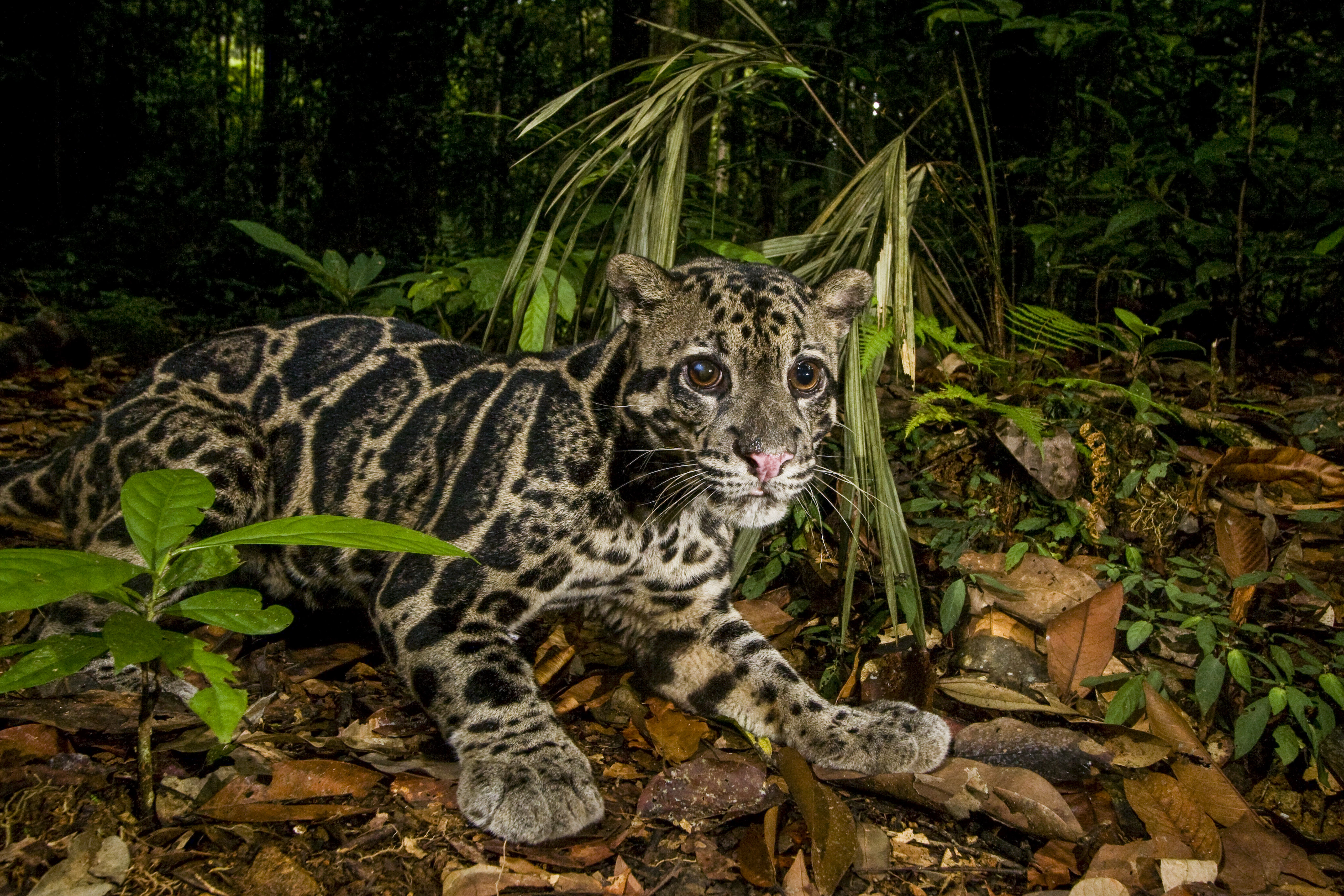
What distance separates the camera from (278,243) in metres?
6.11

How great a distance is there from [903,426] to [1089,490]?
946 mm

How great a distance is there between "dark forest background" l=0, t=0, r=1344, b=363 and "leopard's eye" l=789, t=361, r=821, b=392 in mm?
1740

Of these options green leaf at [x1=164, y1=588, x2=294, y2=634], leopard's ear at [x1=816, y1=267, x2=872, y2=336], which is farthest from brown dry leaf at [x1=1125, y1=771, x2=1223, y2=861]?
green leaf at [x1=164, y1=588, x2=294, y2=634]

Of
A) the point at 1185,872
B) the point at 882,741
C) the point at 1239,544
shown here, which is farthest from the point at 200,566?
the point at 1239,544

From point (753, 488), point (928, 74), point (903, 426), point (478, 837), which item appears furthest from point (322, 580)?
point (928, 74)

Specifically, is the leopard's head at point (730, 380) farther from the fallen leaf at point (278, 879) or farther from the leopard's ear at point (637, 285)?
the fallen leaf at point (278, 879)

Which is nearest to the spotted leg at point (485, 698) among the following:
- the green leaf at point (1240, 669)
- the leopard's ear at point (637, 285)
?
the leopard's ear at point (637, 285)

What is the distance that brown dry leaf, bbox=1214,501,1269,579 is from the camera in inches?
163

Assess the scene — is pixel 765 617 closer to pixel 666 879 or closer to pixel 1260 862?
pixel 666 879

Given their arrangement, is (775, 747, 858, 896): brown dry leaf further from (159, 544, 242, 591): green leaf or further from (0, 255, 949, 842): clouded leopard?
(159, 544, 242, 591): green leaf

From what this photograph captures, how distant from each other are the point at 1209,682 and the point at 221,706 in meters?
3.33

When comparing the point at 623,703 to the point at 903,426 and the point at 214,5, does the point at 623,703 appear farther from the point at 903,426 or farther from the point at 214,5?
the point at 214,5

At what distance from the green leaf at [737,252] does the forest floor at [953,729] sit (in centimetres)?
121

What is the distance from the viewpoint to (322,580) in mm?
4242
